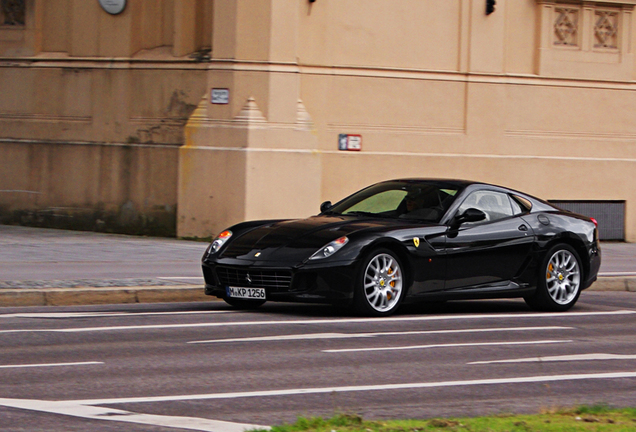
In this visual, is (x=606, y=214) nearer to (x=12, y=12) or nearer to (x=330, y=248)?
(x=12, y=12)

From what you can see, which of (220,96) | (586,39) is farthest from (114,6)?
(586,39)

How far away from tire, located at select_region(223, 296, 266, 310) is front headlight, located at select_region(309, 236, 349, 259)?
0.87 metres

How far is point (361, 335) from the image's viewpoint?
30.7 feet

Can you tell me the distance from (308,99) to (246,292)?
338 inches

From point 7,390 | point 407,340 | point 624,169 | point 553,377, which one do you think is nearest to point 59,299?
point 407,340

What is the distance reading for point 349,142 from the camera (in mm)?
19016

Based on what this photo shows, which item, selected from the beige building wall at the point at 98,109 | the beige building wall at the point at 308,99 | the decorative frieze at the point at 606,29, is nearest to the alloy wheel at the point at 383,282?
the beige building wall at the point at 308,99

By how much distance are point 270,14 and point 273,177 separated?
260 cm

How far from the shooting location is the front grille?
10.3 m

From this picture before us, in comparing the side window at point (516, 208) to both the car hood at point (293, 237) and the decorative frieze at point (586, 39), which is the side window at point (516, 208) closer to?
the car hood at point (293, 237)

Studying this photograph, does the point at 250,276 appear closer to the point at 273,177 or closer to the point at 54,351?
the point at 54,351

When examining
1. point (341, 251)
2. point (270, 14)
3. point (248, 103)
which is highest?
point (270, 14)

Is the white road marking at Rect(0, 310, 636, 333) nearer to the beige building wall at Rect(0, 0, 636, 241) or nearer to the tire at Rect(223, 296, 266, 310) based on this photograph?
the tire at Rect(223, 296, 266, 310)

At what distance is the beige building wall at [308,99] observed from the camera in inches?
699
